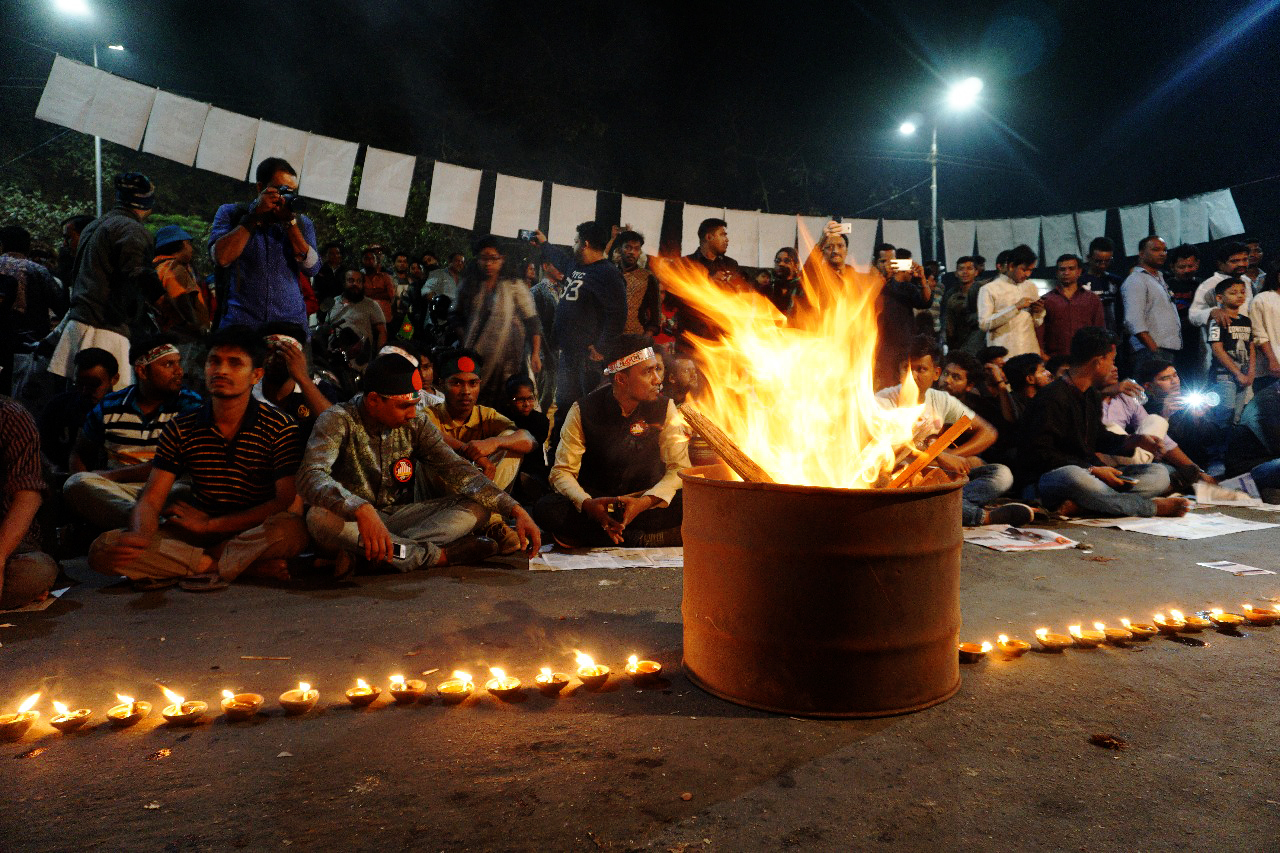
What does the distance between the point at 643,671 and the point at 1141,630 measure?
7.49ft

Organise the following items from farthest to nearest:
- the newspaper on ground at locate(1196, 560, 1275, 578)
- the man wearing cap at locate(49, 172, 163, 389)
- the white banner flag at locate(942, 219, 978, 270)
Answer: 1. the white banner flag at locate(942, 219, 978, 270)
2. the man wearing cap at locate(49, 172, 163, 389)
3. the newspaper on ground at locate(1196, 560, 1275, 578)

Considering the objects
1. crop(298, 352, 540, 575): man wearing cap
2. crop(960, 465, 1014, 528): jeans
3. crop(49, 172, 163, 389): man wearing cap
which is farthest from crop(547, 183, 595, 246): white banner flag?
crop(298, 352, 540, 575): man wearing cap

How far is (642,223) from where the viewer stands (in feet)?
41.0

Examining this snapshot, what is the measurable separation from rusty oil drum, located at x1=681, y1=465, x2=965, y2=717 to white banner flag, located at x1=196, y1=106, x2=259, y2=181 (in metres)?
9.21

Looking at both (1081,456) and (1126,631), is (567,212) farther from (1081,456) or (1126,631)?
(1126,631)

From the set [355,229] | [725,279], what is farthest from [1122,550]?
[355,229]

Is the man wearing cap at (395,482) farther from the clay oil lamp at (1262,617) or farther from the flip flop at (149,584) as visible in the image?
the clay oil lamp at (1262,617)

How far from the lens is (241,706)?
8.82ft

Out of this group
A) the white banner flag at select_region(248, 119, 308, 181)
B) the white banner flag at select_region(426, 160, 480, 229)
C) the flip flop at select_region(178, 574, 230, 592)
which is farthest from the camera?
the white banner flag at select_region(426, 160, 480, 229)

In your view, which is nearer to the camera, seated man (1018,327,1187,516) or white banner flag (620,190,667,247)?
seated man (1018,327,1187,516)

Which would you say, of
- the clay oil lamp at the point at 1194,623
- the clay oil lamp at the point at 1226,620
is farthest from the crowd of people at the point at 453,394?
the clay oil lamp at the point at 1226,620

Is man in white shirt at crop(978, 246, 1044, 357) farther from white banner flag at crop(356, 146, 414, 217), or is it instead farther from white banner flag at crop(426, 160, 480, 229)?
white banner flag at crop(356, 146, 414, 217)

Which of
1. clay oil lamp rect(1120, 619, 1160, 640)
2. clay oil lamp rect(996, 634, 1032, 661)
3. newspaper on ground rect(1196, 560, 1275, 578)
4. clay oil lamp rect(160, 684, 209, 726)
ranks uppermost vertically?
newspaper on ground rect(1196, 560, 1275, 578)

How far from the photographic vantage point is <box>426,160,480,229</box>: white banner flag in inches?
440
